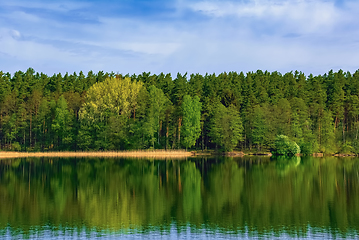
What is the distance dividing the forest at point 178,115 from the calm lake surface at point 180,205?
48.2 meters

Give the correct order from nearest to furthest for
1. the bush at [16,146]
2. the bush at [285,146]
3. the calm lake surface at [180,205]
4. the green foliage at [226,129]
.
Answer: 1. the calm lake surface at [180,205]
2. the bush at [285,146]
3. the green foliage at [226,129]
4. the bush at [16,146]

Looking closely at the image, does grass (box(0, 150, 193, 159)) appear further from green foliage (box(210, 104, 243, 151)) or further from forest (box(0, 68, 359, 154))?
green foliage (box(210, 104, 243, 151))

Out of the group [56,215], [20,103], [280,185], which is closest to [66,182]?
[56,215]

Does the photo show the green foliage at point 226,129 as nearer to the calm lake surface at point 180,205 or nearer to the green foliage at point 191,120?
the green foliage at point 191,120

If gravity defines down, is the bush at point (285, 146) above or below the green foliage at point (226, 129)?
below

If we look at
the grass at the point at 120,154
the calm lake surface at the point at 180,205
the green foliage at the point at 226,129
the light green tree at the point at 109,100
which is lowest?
the calm lake surface at the point at 180,205

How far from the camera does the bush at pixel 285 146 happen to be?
104312mm

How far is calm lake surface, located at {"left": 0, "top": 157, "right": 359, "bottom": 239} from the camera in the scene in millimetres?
28266

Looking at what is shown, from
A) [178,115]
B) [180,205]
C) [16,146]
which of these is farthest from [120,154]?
[180,205]

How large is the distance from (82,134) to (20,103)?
27.3 metres

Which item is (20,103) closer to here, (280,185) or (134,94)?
(134,94)

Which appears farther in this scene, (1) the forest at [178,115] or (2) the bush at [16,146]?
(2) the bush at [16,146]

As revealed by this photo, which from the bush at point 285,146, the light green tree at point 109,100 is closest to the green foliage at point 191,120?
the light green tree at point 109,100

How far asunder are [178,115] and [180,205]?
77546 millimetres
